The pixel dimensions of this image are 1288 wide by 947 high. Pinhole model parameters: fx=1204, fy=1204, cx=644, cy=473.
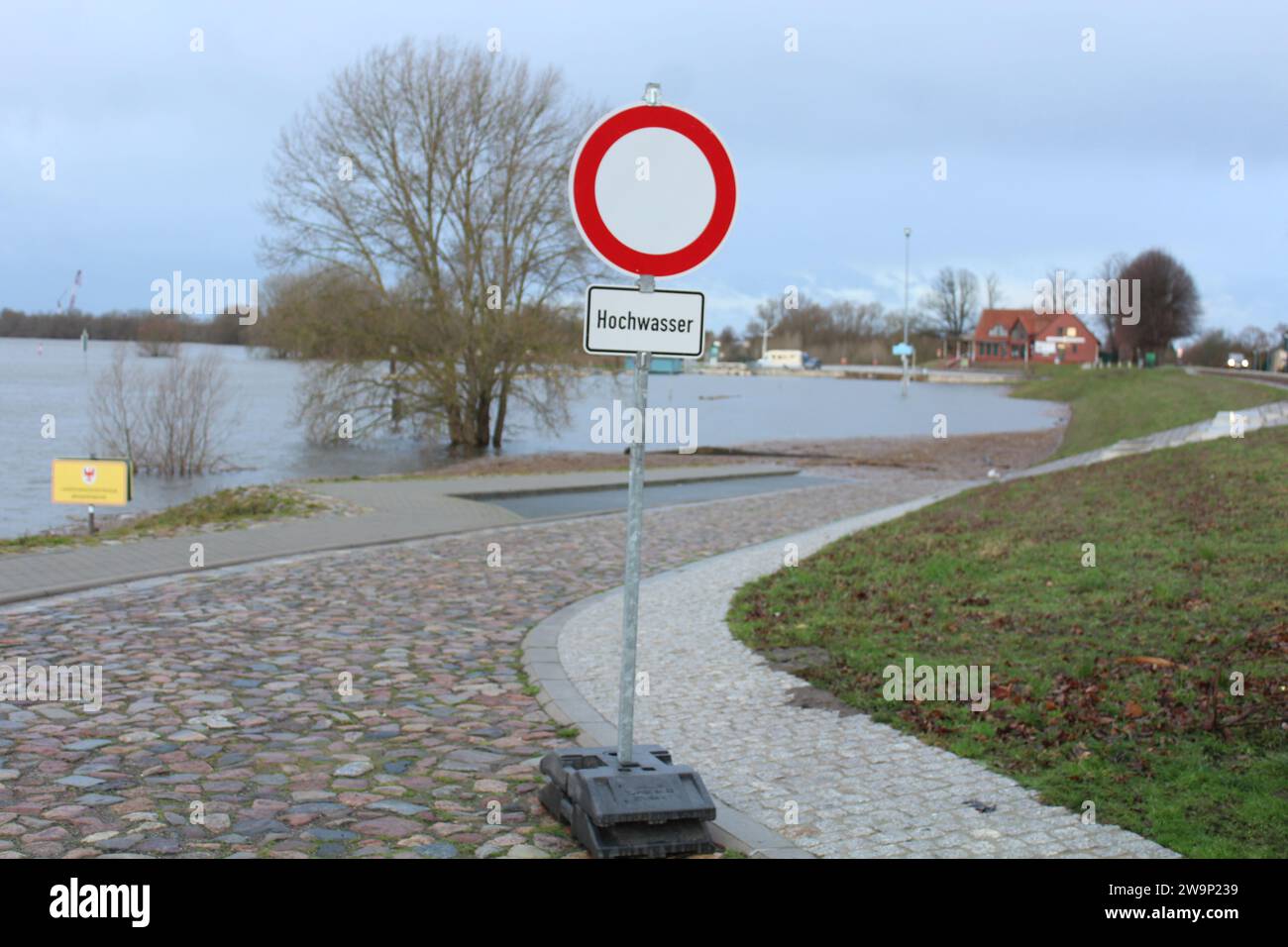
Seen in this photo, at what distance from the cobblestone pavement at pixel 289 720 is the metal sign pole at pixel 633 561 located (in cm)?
51

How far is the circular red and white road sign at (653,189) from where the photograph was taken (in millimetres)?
4812

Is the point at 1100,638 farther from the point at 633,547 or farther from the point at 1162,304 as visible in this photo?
the point at 1162,304

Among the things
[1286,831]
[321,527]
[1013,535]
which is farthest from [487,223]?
[1286,831]

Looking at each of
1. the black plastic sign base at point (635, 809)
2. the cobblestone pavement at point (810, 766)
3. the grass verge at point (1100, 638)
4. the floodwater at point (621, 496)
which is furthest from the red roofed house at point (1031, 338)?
the black plastic sign base at point (635, 809)

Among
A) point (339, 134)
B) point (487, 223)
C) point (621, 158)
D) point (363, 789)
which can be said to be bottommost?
point (363, 789)

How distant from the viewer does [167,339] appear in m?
36.1

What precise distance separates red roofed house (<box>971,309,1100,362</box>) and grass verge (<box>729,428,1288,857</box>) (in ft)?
477

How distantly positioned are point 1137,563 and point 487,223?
31.5 m

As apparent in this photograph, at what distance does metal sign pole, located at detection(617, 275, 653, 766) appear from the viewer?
191 inches

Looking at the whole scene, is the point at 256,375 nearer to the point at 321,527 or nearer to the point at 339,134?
the point at 339,134
